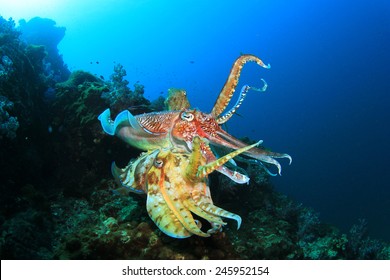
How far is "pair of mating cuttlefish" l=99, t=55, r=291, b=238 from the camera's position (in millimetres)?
2963

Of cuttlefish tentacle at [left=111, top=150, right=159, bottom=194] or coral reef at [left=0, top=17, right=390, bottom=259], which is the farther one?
coral reef at [left=0, top=17, right=390, bottom=259]

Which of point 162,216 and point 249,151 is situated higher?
point 249,151

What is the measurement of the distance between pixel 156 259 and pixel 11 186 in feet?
14.9

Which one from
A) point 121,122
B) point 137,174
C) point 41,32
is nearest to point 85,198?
point 121,122

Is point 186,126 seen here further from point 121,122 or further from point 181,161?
point 121,122

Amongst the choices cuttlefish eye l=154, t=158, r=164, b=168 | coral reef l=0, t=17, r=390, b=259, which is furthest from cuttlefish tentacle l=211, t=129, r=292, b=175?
cuttlefish eye l=154, t=158, r=164, b=168

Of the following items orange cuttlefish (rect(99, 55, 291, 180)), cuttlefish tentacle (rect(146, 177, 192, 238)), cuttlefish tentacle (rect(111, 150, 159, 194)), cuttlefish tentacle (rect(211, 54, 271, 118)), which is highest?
cuttlefish tentacle (rect(211, 54, 271, 118))

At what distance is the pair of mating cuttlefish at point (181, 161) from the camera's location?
9.72 ft

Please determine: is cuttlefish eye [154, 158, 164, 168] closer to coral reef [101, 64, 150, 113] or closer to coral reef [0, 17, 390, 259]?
coral reef [0, 17, 390, 259]

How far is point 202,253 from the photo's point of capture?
3.65m

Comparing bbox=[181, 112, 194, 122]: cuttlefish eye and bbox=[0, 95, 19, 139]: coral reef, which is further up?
bbox=[0, 95, 19, 139]: coral reef

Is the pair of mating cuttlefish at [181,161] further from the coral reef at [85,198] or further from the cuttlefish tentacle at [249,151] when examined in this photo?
the coral reef at [85,198]

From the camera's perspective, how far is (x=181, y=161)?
3.40 meters

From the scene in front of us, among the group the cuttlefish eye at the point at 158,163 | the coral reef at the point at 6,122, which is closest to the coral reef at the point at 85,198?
the coral reef at the point at 6,122
